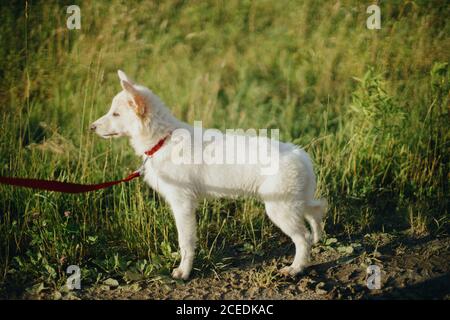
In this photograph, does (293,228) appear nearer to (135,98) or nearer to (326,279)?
(326,279)

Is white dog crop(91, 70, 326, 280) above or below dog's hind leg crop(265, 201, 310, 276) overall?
above

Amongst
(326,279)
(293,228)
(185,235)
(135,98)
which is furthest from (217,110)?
(326,279)

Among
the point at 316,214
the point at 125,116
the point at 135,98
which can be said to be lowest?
the point at 316,214

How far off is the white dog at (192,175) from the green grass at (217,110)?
0.37 m

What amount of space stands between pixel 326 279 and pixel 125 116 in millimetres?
1942

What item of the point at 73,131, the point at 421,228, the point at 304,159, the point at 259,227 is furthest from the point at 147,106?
the point at 421,228

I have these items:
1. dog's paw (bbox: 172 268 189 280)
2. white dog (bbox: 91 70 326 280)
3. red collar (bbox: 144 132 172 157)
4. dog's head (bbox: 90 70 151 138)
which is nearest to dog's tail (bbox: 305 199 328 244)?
white dog (bbox: 91 70 326 280)

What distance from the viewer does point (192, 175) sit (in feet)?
11.1

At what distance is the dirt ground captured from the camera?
125 inches

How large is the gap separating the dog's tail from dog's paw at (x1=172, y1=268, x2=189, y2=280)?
40.8 inches

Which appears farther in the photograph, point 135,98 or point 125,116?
point 125,116

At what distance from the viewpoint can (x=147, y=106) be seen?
337cm

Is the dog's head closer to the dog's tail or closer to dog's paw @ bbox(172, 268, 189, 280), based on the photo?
dog's paw @ bbox(172, 268, 189, 280)
